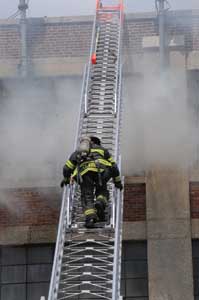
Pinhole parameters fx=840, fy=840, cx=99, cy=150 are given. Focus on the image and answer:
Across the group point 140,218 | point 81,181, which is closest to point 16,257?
point 140,218

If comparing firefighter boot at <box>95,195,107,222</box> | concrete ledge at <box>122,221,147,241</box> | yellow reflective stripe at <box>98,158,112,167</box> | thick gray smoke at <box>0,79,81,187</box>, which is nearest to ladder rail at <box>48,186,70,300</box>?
firefighter boot at <box>95,195,107,222</box>

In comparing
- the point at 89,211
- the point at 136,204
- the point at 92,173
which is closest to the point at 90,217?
the point at 89,211

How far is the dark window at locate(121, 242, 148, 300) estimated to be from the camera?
38.9 feet

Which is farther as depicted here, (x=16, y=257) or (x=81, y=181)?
(x=16, y=257)

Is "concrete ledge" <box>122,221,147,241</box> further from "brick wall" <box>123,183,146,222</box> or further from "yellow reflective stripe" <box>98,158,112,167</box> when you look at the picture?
"yellow reflective stripe" <box>98,158,112,167</box>

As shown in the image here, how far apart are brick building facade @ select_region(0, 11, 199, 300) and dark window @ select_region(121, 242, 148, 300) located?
0.01m

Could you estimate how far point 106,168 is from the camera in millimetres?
9117

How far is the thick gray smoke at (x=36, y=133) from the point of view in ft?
39.0

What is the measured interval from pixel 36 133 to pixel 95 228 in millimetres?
3181

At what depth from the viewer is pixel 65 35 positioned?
12.8m

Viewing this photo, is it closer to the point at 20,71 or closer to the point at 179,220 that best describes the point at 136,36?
the point at 20,71

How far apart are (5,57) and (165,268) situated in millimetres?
3979

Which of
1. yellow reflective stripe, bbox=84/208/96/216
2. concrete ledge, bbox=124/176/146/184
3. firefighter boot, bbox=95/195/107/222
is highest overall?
concrete ledge, bbox=124/176/146/184

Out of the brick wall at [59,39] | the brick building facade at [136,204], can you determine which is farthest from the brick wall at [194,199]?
the brick wall at [59,39]
